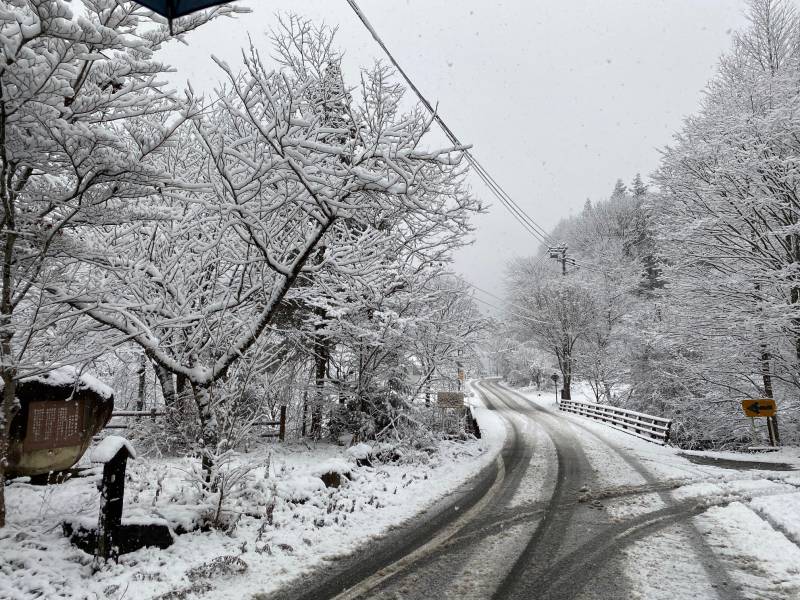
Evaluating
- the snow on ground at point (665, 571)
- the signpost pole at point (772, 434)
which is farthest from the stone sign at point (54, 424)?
the signpost pole at point (772, 434)

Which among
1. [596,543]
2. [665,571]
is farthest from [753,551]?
[596,543]

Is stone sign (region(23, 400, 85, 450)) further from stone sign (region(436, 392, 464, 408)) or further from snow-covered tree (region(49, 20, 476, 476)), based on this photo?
stone sign (region(436, 392, 464, 408))

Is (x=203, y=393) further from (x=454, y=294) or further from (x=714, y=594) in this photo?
(x=454, y=294)

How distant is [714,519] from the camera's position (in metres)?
6.28

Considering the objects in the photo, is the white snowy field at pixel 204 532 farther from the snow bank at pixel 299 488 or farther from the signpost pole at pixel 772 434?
the signpost pole at pixel 772 434

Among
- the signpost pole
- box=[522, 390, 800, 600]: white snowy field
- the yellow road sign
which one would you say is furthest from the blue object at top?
the signpost pole

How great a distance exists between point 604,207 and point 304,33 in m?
45.7

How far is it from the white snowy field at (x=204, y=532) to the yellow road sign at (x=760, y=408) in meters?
8.93

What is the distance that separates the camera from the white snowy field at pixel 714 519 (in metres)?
4.36

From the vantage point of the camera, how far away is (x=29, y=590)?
12.8ft

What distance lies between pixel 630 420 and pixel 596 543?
13700 mm

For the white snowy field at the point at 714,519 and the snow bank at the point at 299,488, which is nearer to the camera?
the white snowy field at the point at 714,519

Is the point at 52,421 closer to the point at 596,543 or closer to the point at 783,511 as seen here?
the point at 596,543

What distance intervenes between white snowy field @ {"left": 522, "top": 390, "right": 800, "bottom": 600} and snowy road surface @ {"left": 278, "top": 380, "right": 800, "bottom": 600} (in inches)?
0.8
